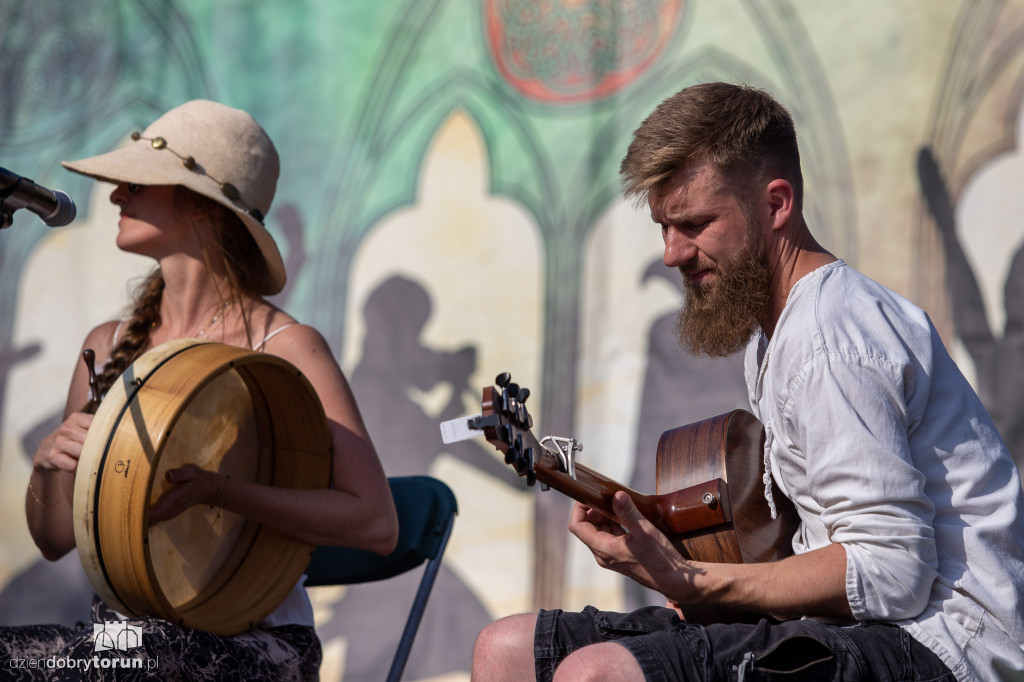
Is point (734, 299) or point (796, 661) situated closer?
point (796, 661)

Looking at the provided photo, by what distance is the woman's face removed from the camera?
255 cm

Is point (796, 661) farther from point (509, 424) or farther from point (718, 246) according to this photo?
point (718, 246)

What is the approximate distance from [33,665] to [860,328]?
1.86 meters

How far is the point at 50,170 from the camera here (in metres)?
4.94

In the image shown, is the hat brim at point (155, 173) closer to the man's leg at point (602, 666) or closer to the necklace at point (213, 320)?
the necklace at point (213, 320)

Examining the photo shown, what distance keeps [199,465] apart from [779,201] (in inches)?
52.6

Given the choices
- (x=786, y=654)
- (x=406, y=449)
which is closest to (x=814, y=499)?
(x=786, y=654)

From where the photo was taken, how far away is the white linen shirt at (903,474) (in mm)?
1628

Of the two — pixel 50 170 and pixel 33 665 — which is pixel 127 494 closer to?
pixel 33 665

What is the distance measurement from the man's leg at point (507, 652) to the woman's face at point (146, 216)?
133cm

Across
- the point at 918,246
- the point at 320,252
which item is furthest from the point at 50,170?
the point at 918,246

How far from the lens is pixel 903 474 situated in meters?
1.63

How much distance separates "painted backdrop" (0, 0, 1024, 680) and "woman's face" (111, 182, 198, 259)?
6.50ft
